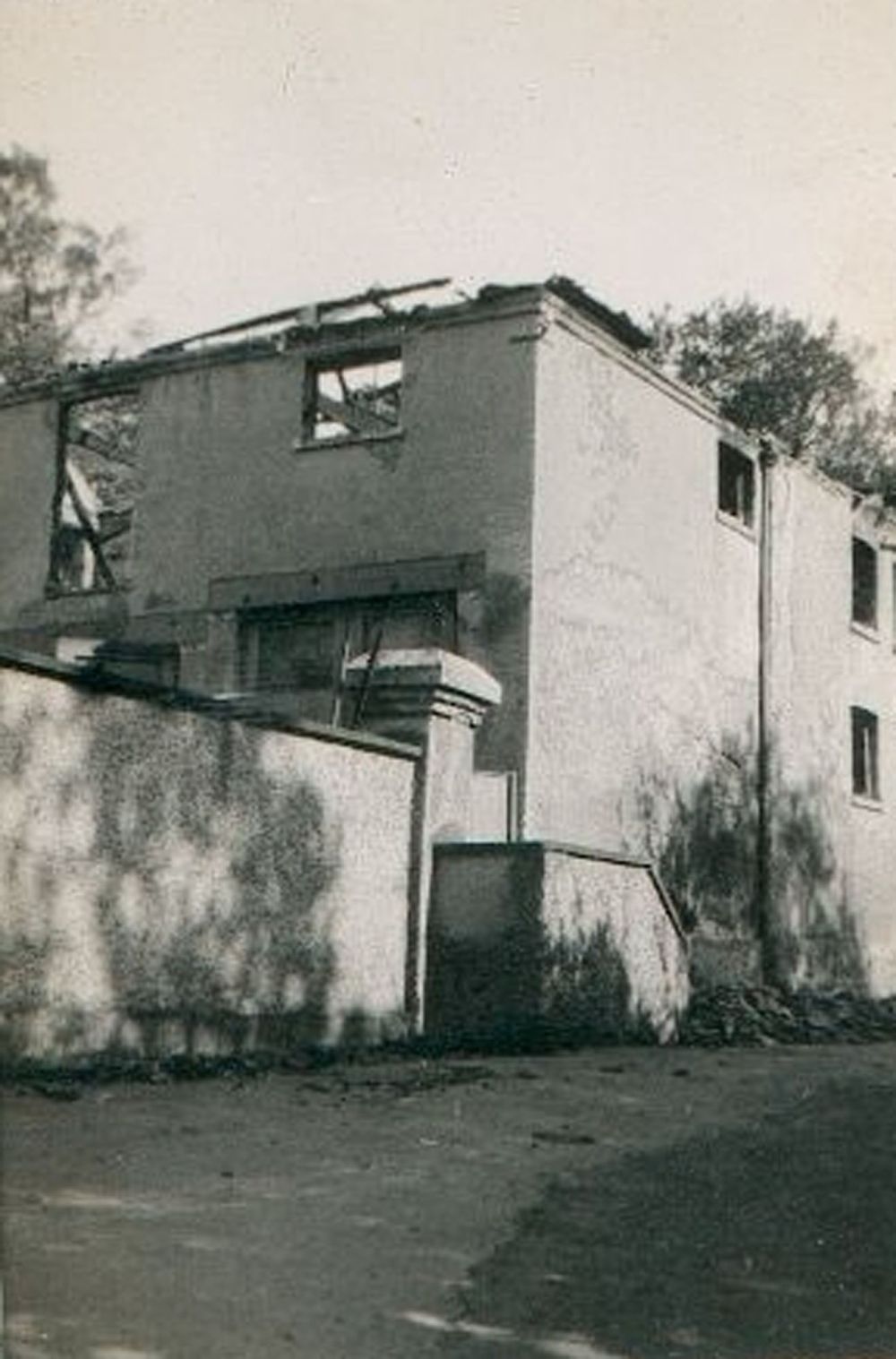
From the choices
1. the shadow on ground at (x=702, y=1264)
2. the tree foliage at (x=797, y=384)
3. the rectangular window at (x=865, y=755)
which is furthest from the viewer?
the tree foliage at (x=797, y=384)

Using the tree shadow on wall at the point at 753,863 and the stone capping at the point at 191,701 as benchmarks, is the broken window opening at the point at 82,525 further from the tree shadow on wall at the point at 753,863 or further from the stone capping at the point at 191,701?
the stone capping at the point at 191,701

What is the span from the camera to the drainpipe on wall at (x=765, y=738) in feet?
59.4

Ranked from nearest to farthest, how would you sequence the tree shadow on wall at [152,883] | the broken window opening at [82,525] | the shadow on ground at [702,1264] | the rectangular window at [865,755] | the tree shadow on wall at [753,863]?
the shadow on ground at [702,1264] < the tree shadow on wall at [152,883] < the tree shadow on wall at [753,863] < the broken window opening at [82,525] < the rectangular window at [865,755]

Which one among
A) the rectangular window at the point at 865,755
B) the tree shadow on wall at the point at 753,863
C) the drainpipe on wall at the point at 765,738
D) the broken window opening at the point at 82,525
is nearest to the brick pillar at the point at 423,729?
the tree shadow on wall at the point at 753,863

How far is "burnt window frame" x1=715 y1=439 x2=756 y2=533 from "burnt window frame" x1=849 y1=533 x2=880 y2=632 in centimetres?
401

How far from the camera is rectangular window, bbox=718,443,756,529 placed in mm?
18703

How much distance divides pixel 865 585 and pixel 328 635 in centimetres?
1008

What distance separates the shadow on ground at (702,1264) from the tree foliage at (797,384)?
27361mm

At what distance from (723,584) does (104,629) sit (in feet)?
23.0

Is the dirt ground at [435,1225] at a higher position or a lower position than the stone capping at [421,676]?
lower

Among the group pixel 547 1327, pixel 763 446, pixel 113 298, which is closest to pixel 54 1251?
pixel 547 1327

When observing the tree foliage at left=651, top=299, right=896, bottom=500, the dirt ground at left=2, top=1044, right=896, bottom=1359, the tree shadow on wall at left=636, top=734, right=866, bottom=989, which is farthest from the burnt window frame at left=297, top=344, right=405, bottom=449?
the tree foliage at left=651, top=299, right=896, bottom=500

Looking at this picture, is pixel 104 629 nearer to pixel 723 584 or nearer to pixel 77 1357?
pixel 723 584

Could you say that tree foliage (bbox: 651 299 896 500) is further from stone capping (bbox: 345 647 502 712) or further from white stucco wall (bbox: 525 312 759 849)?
stone capping (bbox: 345 647 502 712)
